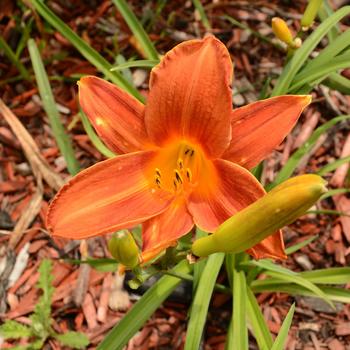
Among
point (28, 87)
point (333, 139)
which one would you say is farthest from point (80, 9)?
point (333, 139)

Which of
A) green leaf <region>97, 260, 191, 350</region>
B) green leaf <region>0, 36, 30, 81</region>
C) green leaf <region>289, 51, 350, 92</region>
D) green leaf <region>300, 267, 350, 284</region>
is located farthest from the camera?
green leaf <region>0, 36, 30, 81</region>

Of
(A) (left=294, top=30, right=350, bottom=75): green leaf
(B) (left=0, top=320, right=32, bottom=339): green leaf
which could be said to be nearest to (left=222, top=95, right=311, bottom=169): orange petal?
(A) (left=294, top=30, right=350, bottom=75): green leaf

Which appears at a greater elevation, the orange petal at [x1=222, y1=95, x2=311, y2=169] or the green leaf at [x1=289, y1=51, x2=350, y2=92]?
the orange petal at [x1=222, y1=95, x2=311, y2=169]


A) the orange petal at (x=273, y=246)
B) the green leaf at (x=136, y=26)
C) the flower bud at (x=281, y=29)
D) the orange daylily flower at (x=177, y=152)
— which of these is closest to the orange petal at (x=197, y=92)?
the orange daylily flower at (x=177, y=152)

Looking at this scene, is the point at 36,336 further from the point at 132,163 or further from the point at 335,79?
the point at 335,79

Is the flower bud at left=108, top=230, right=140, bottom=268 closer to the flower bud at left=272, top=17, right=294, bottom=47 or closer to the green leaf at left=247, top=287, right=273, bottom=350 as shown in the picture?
the green leaf at left=247, top=287, right=273, bottom=350

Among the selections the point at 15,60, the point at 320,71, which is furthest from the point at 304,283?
the point at 15,60

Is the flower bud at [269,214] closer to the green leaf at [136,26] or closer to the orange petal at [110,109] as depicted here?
the orange petal at [110,109]
